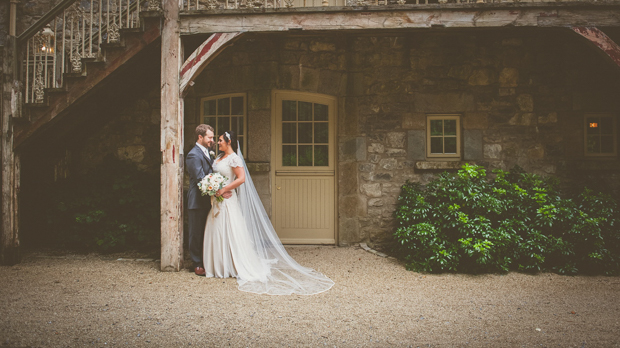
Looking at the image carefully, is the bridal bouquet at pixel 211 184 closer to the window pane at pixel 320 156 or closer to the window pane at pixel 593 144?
the window pane at pixel 320 156

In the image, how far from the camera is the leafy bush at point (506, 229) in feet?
16.1

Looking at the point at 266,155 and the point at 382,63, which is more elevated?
the point at 382,63

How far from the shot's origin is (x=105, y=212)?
5.95 metres

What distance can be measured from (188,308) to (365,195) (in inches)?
140

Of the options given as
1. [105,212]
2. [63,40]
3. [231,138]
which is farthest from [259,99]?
[105,212]

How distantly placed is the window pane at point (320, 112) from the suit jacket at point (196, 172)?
2303 millimetres

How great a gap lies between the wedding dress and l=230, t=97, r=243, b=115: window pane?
1.81m

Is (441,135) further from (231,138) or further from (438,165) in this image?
(231,138)

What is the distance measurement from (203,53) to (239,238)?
237 cm

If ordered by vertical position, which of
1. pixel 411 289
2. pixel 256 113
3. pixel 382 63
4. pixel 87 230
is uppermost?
pixel 382 63

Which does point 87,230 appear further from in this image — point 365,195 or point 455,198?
point 455,198

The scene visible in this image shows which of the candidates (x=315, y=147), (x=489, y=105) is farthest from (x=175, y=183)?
(x=489, y=105)

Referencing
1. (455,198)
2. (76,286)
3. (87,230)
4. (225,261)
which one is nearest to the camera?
(76,286)

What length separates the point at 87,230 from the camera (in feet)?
19.3
